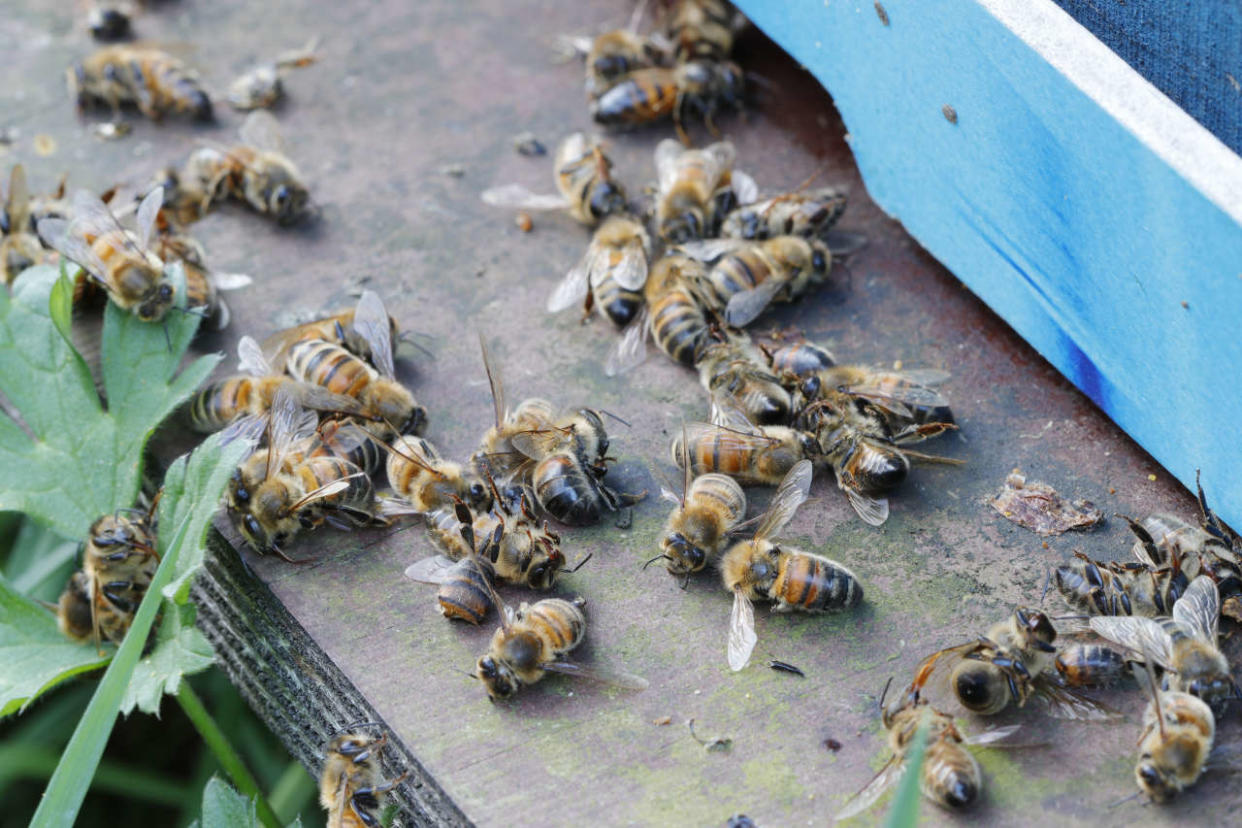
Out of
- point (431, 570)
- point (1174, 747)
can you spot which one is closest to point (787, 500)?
point (431, 570)

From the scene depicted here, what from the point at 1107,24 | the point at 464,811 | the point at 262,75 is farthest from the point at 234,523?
the point at 1107,24

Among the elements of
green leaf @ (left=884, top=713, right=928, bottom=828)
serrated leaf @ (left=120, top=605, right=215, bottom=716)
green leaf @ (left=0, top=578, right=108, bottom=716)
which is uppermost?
green leaf @ (left=884, top=713, right=928, bottom=828)

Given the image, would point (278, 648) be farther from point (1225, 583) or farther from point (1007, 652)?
point (1225, 583)

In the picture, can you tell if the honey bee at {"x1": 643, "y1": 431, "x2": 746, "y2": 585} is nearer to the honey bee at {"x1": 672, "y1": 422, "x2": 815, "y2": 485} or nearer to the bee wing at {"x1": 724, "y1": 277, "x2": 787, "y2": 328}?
the honey bee at {"x1": 672, "y1": 422, "x2": 815, "y2": 485}

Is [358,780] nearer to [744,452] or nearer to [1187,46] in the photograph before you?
[744,452]

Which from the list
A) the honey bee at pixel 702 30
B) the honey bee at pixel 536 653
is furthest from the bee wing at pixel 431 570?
the honey bee at pixel 702 30

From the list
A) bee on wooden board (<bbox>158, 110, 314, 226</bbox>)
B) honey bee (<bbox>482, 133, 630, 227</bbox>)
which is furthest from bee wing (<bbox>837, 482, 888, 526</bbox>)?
bee on wooden board (<bbox>158, 110, 314, 226</bbox>)

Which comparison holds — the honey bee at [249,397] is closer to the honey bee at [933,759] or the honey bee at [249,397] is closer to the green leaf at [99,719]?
the green leaf at [99,719]
